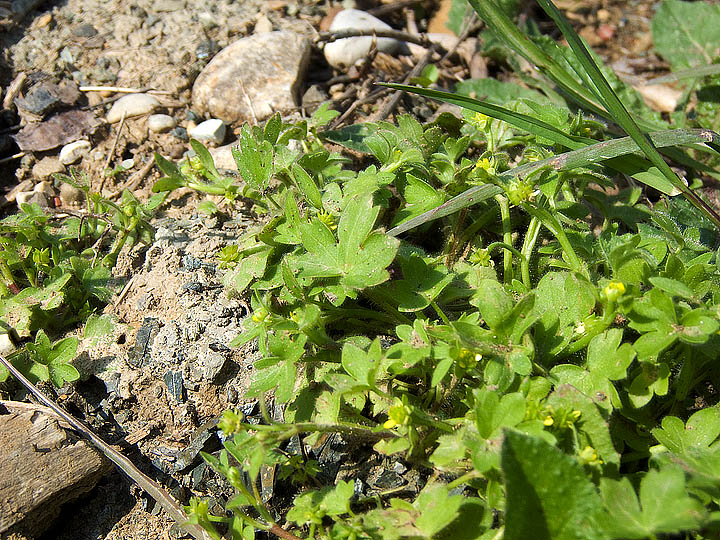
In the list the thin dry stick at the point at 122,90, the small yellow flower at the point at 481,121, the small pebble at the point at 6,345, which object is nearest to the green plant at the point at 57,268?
the small pebble at the point at 6,345

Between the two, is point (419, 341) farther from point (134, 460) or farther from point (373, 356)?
point (134, 460)

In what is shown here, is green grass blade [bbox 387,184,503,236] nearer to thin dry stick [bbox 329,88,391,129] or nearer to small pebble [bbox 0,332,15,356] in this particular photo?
Result: thin dry stick [bbox 329,88,391,129]

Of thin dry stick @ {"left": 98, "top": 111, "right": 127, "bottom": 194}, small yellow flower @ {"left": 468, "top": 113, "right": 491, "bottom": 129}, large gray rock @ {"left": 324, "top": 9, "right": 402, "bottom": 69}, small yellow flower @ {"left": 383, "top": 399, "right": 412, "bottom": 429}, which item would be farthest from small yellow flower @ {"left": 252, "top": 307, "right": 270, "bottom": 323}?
large gray rock @ {"left": 324, "top": 9, "right": 402, "bottom": 69}

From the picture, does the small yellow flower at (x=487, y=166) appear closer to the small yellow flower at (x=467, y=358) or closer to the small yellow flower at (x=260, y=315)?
the small yellow flower at (x=467, y=358)

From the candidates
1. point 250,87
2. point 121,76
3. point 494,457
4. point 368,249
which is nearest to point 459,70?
point 250,87

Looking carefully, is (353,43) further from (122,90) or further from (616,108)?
(616,108)

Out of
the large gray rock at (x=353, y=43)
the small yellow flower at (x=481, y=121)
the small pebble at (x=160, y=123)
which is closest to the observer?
the small yellow flower at (x=481, y=121)
